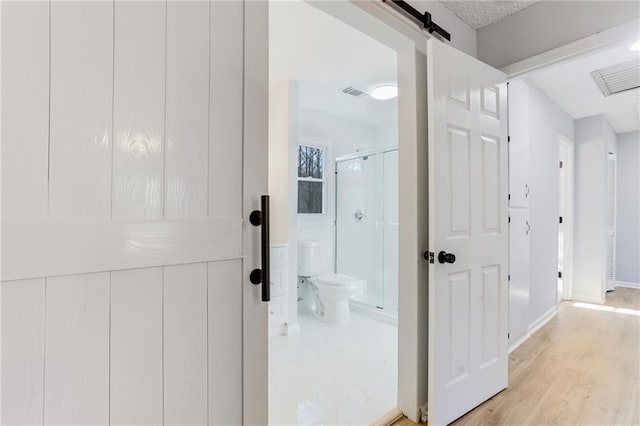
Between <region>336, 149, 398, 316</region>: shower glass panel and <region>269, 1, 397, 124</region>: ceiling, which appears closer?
<region>269, 1, 397, 124</region>: ceiling

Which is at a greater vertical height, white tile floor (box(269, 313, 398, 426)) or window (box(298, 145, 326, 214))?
window (box(298, 145, 326, 214))

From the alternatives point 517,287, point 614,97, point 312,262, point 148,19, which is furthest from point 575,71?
point 148,19

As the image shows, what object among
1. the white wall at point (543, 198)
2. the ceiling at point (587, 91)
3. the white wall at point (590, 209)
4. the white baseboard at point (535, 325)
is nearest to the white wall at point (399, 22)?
the ceiling at point (587, 91)

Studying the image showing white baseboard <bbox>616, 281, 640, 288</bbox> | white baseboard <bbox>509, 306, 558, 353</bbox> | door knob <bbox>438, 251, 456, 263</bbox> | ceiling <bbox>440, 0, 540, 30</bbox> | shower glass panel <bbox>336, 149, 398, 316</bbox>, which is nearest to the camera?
door knob <bbox>438, 251, 456, 263</bbox>

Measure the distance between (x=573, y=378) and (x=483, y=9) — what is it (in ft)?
8.26

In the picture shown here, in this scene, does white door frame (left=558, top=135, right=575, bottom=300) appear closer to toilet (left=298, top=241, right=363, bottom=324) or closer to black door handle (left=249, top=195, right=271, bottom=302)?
toilet (left=298, top=241, right=363, bottom=324)

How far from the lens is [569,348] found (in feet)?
8.84

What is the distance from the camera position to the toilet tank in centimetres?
355

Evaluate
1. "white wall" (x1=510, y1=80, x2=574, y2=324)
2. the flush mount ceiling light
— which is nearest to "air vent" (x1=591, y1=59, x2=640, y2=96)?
"white wall" (x1=510, y1=80, x2=574, y2=324)

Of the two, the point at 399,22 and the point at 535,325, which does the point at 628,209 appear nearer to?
the point at 535,325

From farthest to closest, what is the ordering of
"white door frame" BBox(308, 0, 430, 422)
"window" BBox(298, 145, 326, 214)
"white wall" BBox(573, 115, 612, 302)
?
"white wall" BBox(573, 115, 612, 302) → "window" BBox(298, 145, 326, 214) → "white door frame" BBox(308, 0, 430, 422)

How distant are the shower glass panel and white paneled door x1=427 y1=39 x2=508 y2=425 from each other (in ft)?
4.81

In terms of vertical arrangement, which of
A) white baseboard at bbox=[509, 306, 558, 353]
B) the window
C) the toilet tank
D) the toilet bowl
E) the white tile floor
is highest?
the window

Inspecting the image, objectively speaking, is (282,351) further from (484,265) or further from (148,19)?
(148,19)
